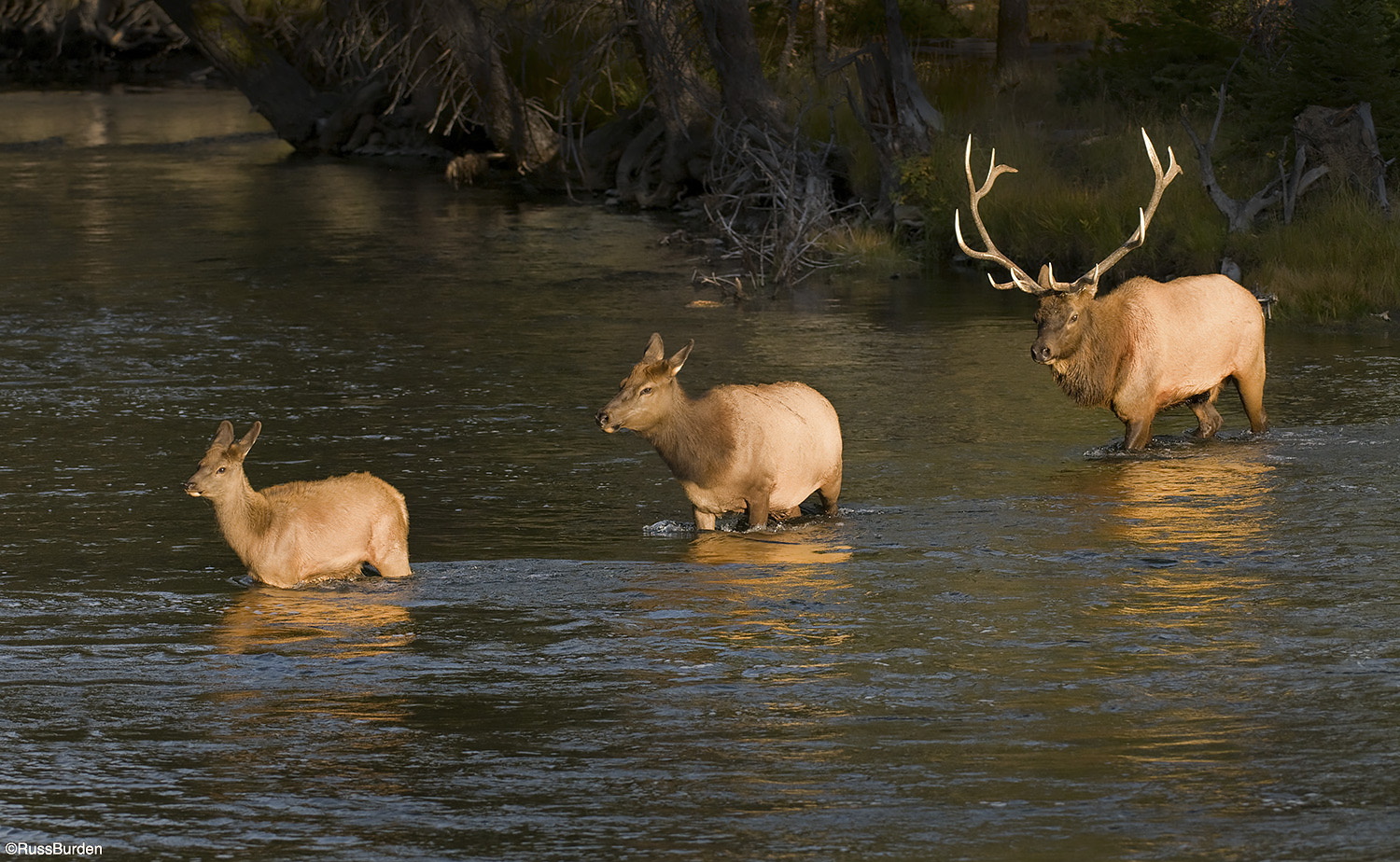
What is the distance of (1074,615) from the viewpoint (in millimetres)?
9383

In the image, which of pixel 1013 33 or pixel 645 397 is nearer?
pixel 645 397

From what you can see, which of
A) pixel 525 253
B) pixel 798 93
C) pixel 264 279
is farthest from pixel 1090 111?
pixel 264 279

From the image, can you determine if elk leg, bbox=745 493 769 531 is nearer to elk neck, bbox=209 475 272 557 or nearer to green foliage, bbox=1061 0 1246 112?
elk neck, bbox=209 475 272 557

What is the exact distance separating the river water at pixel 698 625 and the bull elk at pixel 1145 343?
0.39 metres

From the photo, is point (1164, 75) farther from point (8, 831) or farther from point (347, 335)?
point (8, 831)

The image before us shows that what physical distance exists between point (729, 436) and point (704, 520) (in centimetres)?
63

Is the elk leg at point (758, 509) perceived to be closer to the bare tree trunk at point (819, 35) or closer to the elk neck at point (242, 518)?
the elk neck at point (242, 518)

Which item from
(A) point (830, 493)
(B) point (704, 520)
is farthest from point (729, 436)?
(A) point (830, 493)

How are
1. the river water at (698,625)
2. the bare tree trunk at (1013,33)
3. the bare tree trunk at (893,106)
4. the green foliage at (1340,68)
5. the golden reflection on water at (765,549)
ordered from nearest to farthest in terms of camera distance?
1. the river water at (698,625)
2. the golden reflection on water at (765,549)
3. the green foliage at (1340,68)
4. the bare tree trunk at (893,106)
5. the bare tree trunk at (1013,33)

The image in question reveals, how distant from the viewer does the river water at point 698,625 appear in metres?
6.95

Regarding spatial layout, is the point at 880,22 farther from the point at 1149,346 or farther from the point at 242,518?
the point at 242,518

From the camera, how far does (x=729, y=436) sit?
1084 centimetres

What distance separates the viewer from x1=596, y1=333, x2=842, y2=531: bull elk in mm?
10805

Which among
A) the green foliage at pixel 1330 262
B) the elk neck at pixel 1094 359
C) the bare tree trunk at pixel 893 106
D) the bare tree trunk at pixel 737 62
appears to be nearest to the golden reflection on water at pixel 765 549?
the elk neck at pixel 1094 359
